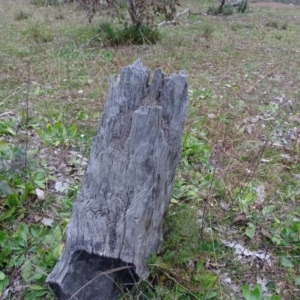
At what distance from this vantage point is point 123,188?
5.75 ft

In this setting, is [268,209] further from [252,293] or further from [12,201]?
[12,201]

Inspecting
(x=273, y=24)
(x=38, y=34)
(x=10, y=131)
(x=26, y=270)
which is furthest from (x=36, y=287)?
(x=273, y=24)

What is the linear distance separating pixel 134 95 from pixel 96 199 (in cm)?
49

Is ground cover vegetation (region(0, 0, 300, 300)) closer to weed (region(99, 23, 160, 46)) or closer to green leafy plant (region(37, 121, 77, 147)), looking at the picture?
green leafy plant (region(37, 121, 77, 147))

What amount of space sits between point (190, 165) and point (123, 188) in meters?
1.60

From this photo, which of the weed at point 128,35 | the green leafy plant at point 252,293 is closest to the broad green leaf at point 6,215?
the green leafy plant at point 252,293

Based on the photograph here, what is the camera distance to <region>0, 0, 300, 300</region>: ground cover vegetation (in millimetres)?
2131

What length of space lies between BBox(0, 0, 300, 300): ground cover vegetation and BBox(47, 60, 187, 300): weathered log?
171 millimetres

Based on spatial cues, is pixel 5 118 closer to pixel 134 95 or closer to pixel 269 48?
pixel 134 95

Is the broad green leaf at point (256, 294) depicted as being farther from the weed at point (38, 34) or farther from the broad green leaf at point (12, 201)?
the weed at point (38, 34)

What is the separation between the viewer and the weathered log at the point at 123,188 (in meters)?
1.73

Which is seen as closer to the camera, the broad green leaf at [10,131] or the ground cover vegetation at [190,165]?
the ground cover vegetation at [190,165]

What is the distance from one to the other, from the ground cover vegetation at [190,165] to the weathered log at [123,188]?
0.56 feet

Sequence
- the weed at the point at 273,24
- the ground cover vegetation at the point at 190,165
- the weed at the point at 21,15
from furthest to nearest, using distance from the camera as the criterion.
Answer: the weed at the point at 273,24 < the weed at the point at 21,15 < the ground cover vegetation at the point at 190,165
